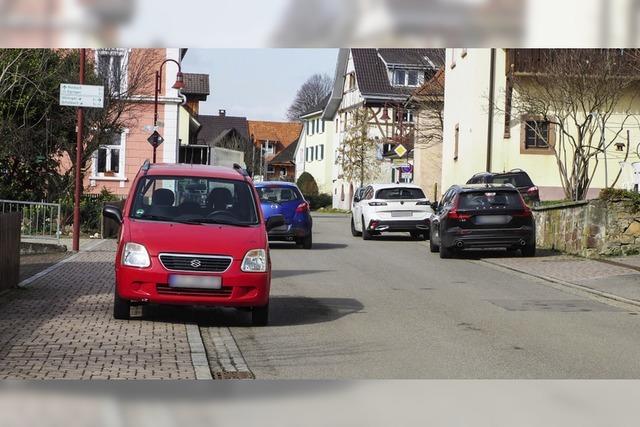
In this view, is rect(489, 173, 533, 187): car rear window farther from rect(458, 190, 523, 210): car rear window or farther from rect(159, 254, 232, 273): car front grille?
rect(159, 254, 232, 273): car front grille

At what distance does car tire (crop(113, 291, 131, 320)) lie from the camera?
12.7 meters

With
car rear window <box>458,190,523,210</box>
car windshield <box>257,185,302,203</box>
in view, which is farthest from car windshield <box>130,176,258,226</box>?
car windshield <box>257,185,302,203</box>

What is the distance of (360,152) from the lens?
76.6m

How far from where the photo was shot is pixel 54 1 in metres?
6.93

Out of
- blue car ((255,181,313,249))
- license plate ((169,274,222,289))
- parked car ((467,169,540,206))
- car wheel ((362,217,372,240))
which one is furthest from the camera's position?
parked car ((467,169,540,206))

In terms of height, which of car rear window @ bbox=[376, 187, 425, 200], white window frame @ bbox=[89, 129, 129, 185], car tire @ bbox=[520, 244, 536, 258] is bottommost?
car tire @ bbox=[520, 244, 536, 258]

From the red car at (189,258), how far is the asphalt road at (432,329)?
0.52 meters

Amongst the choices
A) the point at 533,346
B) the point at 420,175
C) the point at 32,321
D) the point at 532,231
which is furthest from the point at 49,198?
the point at 420,175

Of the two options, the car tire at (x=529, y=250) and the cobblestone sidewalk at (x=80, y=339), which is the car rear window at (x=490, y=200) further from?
the cobblestone sidewalk at (x=80, y=339)

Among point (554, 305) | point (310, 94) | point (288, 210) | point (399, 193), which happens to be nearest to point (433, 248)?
point (288, 210)

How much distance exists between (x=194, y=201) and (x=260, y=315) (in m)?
1.75

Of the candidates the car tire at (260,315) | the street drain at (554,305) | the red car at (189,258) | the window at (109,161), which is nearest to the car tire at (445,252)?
the street drain at (554,305)

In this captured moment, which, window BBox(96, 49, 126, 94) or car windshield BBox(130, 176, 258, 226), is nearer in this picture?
car windshield BBox(130, 176, 258, 226)

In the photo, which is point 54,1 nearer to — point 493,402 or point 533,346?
point 493,402
